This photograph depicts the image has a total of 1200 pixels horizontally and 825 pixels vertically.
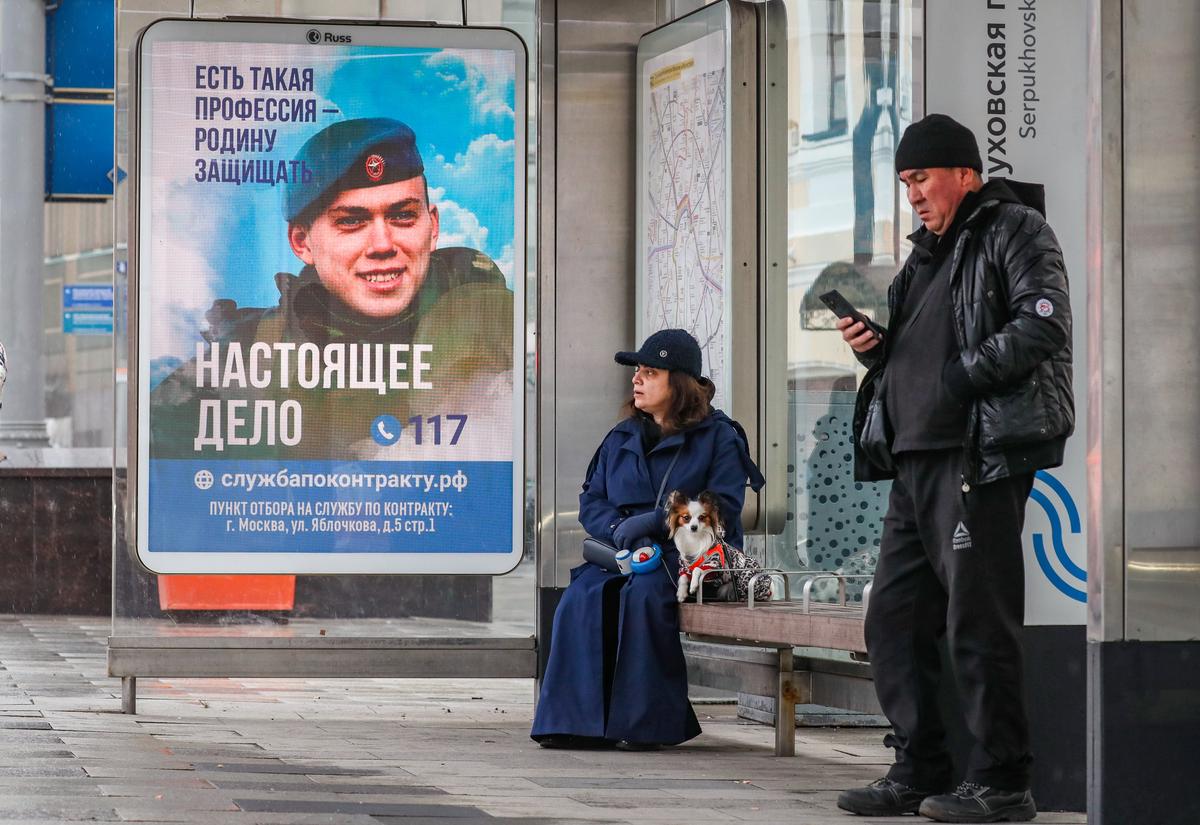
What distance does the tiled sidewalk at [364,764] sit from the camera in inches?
197

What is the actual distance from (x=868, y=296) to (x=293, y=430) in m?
2.31

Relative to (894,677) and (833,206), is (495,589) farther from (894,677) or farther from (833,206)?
(894,677)

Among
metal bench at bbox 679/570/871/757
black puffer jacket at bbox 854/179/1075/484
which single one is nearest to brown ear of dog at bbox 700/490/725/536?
metal bench at bbox 679/570/871/757

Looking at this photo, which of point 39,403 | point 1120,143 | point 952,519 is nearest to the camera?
point 1120,143

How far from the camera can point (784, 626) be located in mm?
6082

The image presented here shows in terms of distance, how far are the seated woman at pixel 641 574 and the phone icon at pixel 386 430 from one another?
928mm

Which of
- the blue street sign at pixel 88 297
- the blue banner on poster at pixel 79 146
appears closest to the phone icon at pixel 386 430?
the blue banner on poster at pixel 79 146

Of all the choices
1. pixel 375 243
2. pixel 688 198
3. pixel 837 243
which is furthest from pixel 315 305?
pixel 837 243

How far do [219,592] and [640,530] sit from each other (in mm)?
2112

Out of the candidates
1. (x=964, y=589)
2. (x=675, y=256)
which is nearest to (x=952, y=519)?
(x=964, y=589)

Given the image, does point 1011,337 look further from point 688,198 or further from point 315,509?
point 315,509

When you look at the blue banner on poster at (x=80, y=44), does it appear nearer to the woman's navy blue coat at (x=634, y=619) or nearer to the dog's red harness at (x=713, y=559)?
the woman's navy blue coat at (x=634, y=619)

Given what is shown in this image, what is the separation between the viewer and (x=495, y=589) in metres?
8.62

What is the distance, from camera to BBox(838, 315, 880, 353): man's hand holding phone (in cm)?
527
